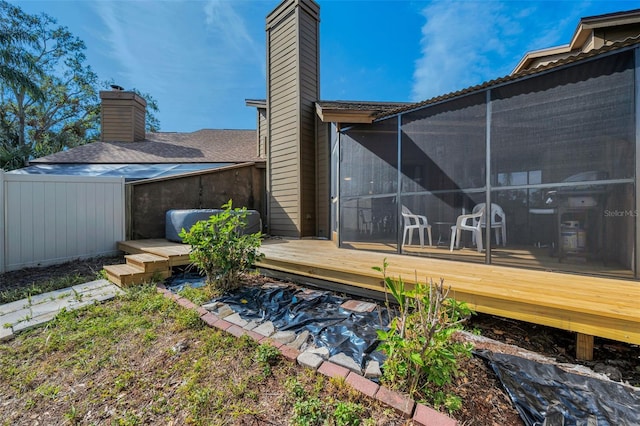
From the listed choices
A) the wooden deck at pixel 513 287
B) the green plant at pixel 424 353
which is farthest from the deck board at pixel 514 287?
the green plant at pixel 424 353

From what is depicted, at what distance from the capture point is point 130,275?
12.2 feet

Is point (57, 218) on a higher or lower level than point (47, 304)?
higher

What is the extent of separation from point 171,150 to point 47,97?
42.7 ft

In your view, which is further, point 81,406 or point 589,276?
point 589,276

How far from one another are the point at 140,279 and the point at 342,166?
12.0 feet

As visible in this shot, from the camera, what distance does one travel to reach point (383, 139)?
4.53 meters

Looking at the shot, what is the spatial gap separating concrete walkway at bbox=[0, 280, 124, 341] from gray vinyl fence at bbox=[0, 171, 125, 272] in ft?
5.56

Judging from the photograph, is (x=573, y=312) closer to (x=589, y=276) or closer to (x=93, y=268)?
(x=589, y=276)

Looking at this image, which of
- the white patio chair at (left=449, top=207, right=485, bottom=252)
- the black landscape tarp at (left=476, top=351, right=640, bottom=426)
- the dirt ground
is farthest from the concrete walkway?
the white patio chair at (left=449, top=207, right=485, bottom=252)

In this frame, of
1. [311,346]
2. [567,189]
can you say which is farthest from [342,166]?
[311,346]

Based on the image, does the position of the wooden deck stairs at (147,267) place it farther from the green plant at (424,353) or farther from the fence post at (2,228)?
the green plant at (424,353)

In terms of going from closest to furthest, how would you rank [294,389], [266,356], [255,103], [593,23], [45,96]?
[294,389] < [266,356] < [593,23] < [255,103] < [45,96]

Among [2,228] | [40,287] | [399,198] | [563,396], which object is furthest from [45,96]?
[563,396]

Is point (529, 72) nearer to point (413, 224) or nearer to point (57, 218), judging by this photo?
point (413, 224)
